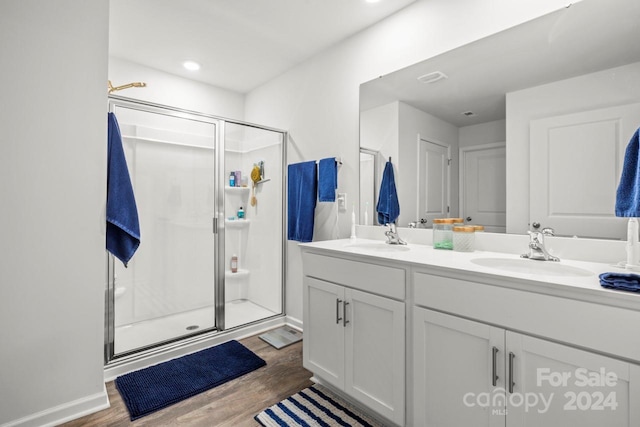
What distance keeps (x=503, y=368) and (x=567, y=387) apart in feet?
0.60

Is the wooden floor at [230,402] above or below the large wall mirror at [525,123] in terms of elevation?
below

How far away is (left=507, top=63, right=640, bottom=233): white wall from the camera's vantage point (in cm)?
132

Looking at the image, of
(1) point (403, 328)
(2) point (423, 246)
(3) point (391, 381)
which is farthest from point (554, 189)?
(3) point (391, 381)

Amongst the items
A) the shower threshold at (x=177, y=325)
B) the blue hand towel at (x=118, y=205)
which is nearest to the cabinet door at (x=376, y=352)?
the blue hand towel at (x=118, y=205)

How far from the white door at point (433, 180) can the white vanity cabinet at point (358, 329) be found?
2.12 feet

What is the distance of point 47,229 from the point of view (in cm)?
155

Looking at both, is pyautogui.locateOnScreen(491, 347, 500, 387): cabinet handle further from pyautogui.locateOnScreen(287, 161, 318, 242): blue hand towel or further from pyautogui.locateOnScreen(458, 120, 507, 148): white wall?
pyautogui.locateOnScreen(287, 161, 318, 242): blue hand towel

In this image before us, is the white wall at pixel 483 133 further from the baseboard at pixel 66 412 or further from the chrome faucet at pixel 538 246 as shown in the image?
the baseboard at pixel 66 412

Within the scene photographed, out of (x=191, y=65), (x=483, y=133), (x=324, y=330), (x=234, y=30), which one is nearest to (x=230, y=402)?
(x=324, y=330)

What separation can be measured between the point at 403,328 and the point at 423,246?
26.0 inches

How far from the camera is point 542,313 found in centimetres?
104

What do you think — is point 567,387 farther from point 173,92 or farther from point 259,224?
point 173,92

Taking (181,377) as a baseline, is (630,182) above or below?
above

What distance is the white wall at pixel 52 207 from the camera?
147 cm
